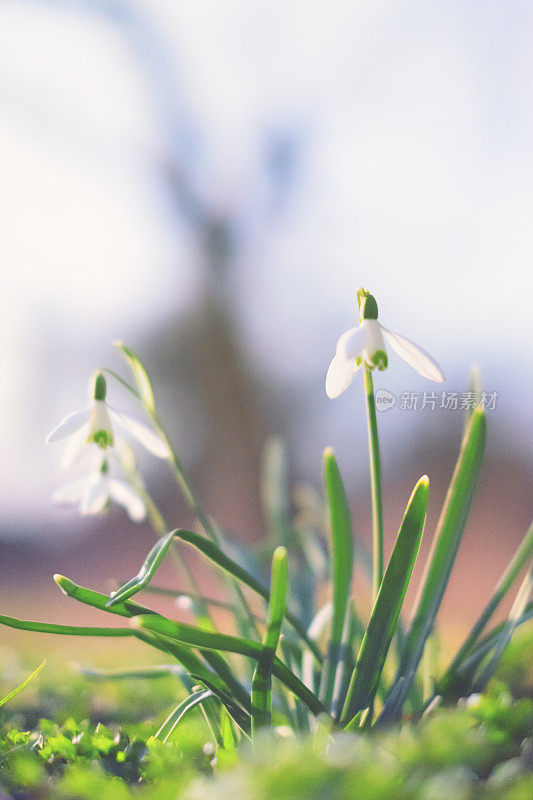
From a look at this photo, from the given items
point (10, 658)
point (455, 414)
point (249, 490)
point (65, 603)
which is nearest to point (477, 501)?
point (455, 414)

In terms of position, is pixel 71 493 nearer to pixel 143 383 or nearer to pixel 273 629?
pixel 143 383

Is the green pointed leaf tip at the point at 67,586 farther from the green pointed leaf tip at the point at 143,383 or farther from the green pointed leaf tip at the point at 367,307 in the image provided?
the green pointed leaf tip at the point at 367,307

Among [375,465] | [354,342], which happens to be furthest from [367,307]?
[375,465]

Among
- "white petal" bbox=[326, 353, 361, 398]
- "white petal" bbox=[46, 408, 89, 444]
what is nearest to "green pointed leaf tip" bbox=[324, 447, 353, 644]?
"white petal" bbox=[326, 353, 361, 398]

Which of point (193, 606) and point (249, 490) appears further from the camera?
point (249, 490)

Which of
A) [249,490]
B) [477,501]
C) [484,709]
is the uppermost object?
[484,709]

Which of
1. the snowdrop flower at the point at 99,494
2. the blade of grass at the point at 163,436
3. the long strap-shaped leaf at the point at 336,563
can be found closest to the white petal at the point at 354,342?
the long strap-shaped leaf at the point at 336,563

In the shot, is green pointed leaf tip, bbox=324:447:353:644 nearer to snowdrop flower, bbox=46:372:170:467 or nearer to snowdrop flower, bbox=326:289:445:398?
snowdrop flower, bbox=326:289:445:398

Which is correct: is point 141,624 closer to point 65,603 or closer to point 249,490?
point 65,603
